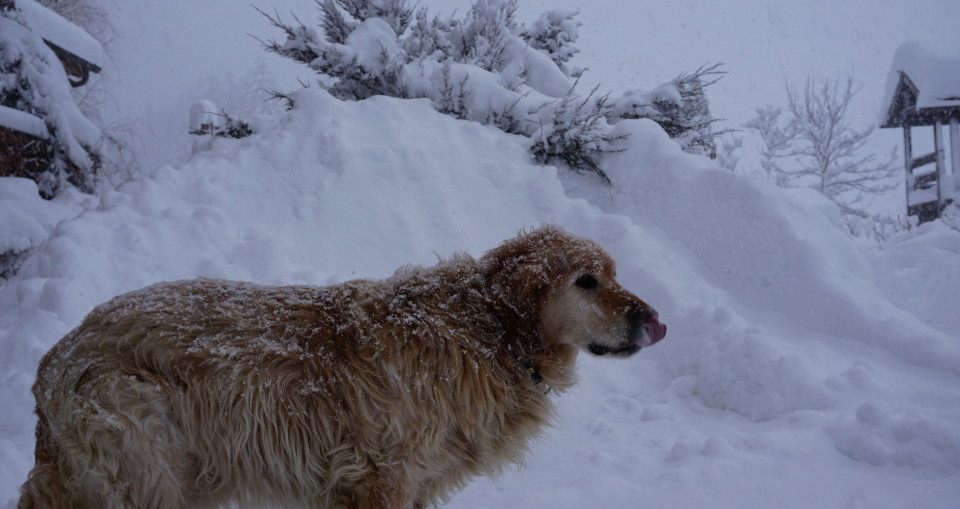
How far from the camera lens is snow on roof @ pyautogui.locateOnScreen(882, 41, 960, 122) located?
610 inches

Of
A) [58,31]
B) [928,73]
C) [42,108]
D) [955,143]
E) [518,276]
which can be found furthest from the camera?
[928,73]

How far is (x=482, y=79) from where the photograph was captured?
321 inches

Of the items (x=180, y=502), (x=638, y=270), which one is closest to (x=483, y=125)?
(x=638, y=270)

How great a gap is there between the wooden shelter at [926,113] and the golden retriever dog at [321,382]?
59.9 ft

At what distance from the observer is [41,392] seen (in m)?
2.17

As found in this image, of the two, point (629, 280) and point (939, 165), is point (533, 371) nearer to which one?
point (629, 280)

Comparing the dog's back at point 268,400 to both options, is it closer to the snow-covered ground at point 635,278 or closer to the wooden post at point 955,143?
the snow-covered ground at point 635,278

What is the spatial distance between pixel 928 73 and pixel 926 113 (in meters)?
1.13

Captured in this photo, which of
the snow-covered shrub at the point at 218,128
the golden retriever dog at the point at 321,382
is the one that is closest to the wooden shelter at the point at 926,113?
the snow-covered shrub at the point at 218,128

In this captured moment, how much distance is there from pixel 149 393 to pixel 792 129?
2838cm

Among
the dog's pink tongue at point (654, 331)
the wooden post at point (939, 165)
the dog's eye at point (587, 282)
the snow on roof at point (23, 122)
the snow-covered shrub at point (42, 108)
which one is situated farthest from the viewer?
the wooden post at point (939, 165)

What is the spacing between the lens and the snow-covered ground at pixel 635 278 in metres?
3.29

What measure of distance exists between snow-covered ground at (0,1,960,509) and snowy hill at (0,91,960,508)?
0.06 feet

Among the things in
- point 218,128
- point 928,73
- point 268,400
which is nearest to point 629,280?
point 268,400
